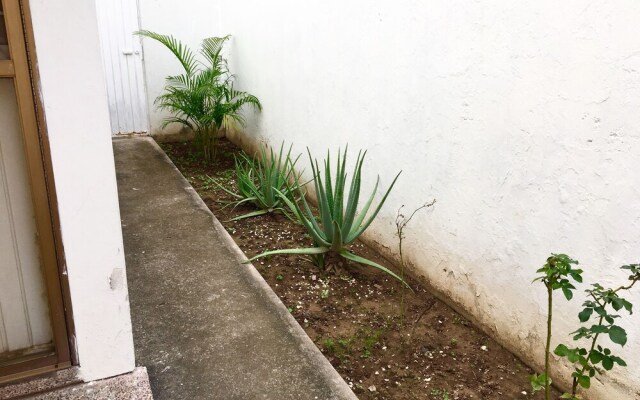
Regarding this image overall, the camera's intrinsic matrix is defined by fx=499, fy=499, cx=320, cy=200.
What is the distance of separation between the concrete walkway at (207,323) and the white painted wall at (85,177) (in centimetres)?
42

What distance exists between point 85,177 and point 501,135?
1895 mm

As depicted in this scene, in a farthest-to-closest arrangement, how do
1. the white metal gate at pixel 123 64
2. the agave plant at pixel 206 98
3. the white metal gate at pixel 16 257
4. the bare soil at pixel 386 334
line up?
the white metal gate at pixel 123 64, the agave plant at pixel 206 98, the bare soil at pixel 386 334, the white metal gate at pixel 16 257

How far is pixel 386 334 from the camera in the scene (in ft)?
8.94

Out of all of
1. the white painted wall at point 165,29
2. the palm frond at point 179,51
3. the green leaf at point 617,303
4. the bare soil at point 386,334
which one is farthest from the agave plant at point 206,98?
the green leaf at point 617,303

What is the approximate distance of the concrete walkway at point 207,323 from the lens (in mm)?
2066

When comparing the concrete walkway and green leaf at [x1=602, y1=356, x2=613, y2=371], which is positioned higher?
green leaf at [x1=602, y1=356, x2=613, y2=371]

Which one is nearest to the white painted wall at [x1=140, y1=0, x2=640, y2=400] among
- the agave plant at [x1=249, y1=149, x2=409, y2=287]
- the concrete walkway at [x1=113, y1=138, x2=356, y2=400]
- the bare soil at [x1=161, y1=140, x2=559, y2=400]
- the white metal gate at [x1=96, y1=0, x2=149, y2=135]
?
the bare soil at [x1=161, y1=140, x2=559, y2=400]

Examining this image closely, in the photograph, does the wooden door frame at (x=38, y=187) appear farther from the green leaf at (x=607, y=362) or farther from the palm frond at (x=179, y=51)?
the palm frond at (x=179, y=51)

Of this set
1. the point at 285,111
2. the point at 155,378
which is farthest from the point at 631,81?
the point at 285,111

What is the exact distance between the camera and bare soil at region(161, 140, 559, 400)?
7.73 feet

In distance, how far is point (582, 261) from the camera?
2127 mm

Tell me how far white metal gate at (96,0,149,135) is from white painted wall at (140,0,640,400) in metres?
3.36

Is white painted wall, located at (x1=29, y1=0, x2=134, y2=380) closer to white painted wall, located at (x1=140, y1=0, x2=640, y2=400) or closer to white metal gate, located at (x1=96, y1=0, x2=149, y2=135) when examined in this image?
white painted wall, located at (x1=140, y1=0, x2=640, y2=400)

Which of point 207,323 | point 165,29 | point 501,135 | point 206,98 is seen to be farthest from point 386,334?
point 165,29
